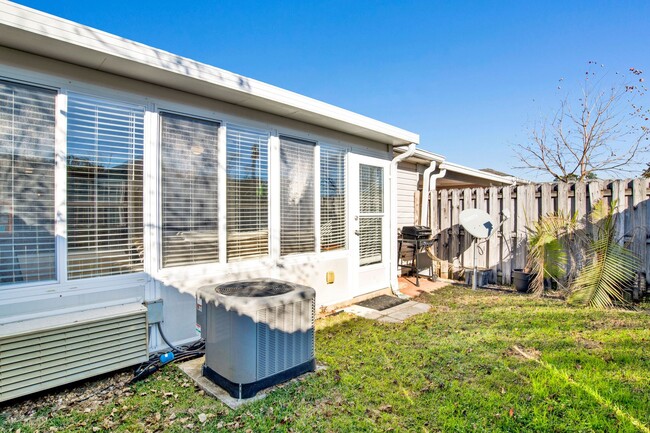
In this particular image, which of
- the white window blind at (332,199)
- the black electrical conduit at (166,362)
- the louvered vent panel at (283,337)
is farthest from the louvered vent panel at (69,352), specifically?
the white window blind at (332,199)

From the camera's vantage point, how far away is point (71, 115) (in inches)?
112

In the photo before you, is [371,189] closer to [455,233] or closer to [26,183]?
[455,233]

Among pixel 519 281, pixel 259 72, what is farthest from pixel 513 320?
pixel 259 72

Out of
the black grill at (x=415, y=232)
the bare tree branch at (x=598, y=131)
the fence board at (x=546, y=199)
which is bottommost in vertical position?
the black grill at (x=415, y=232)

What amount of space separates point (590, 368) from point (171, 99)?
14.8ft

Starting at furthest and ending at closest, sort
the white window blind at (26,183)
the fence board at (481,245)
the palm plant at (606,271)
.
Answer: the fence board at (481,245), the palm plant at (606,271), the white window blind at (26,183)

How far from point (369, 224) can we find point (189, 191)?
10.1 feet

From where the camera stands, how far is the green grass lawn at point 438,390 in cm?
226

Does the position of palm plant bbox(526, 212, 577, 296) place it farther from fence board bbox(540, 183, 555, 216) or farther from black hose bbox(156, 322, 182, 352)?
black hose bbox(156, 322, 182, 352)

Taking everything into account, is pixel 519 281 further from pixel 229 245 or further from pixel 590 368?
pixel 229 245

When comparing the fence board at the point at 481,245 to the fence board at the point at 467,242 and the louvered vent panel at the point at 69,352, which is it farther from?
the louvered vent panel at the point at 69,352

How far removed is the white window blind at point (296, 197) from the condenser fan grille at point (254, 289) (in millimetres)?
1228

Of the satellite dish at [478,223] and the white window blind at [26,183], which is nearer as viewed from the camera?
the white window blind at [26,183]

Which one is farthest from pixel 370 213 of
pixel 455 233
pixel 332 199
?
pixel 455 233
